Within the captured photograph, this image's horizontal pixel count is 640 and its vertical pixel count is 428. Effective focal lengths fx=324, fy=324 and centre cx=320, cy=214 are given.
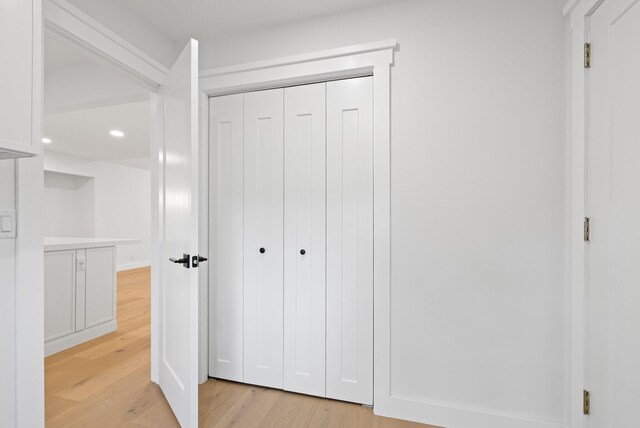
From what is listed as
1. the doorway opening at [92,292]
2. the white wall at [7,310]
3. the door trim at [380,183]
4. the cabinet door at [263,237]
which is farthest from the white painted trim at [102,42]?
the door trim at [380,183]

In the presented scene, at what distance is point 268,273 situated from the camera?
82.1 inches

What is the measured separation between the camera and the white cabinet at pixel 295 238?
1.91 metres

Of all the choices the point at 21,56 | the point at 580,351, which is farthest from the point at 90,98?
the point at 580,351

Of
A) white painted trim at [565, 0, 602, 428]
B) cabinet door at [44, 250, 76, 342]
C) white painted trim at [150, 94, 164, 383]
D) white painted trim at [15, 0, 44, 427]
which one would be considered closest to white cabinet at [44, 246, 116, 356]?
cabinet door at [44, 250, 76, 342]

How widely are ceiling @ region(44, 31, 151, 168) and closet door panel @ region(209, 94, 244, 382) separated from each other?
658 millimetres

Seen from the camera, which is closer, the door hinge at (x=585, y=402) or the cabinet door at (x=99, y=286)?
the door hinge at (x=585, y=402)

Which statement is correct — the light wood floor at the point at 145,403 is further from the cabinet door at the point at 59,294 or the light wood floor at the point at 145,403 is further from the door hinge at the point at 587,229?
the door hinge at the point at 587,229

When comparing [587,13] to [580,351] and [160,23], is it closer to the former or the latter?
[580,351]

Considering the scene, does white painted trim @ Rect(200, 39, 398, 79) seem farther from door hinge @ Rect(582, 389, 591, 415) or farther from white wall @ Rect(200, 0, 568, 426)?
door hinge @ Rect(582, 389, 591, 415)

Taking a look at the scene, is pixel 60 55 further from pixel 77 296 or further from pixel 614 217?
pixel 614 217

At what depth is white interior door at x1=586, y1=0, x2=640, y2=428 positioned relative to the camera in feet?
3.86

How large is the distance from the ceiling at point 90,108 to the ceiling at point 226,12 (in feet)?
1.40

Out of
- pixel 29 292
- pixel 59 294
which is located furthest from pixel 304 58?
pixel 59 294

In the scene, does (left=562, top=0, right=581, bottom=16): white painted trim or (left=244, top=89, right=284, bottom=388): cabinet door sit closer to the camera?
(left=562, top=0, right=581, bottom=16): white painted trim
